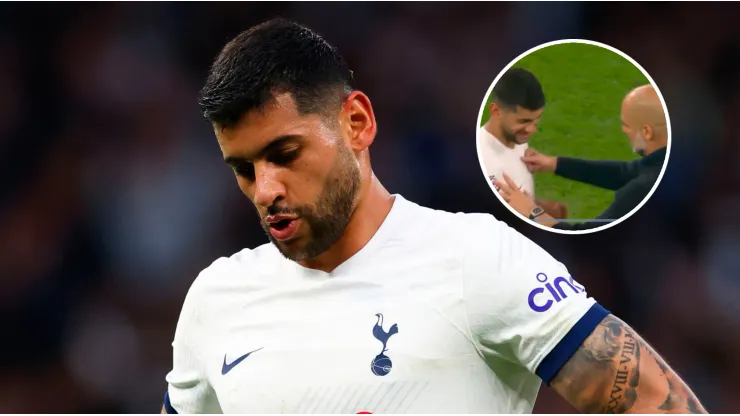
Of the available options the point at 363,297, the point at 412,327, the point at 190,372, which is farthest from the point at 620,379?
the point at 190,372

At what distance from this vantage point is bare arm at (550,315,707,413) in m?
2.34

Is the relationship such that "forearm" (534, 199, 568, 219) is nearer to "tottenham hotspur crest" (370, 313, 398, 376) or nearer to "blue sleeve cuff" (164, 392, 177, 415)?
"tottenham hotspur crest" (370, 313, 398, 376)

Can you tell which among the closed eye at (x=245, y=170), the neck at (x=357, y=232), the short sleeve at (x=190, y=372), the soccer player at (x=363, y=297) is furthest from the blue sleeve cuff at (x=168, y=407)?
the closed eye at (x=245, y=170)

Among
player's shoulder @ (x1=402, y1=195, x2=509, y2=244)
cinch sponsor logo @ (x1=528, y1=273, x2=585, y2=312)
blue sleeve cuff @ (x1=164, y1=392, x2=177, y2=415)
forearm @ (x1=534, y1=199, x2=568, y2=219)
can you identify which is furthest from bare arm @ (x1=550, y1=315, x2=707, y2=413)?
blue sleeve cuff @ (x1=164, y1=392, x2=177, y2=415)

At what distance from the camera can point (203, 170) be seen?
20.2 feet

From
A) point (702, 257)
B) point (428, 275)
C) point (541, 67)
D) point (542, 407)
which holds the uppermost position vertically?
point (541, 67)

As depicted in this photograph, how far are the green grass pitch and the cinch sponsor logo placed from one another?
0.62m

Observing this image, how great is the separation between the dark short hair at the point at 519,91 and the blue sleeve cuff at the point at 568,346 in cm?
90

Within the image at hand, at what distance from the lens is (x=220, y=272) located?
300 cm

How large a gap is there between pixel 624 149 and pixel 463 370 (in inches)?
39.2

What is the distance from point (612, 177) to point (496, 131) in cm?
40

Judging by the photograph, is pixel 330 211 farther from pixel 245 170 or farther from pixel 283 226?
pixel 245 170

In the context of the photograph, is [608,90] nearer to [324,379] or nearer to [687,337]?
[324,379]

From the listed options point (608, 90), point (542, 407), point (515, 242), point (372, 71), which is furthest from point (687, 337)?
point (515, 242)
